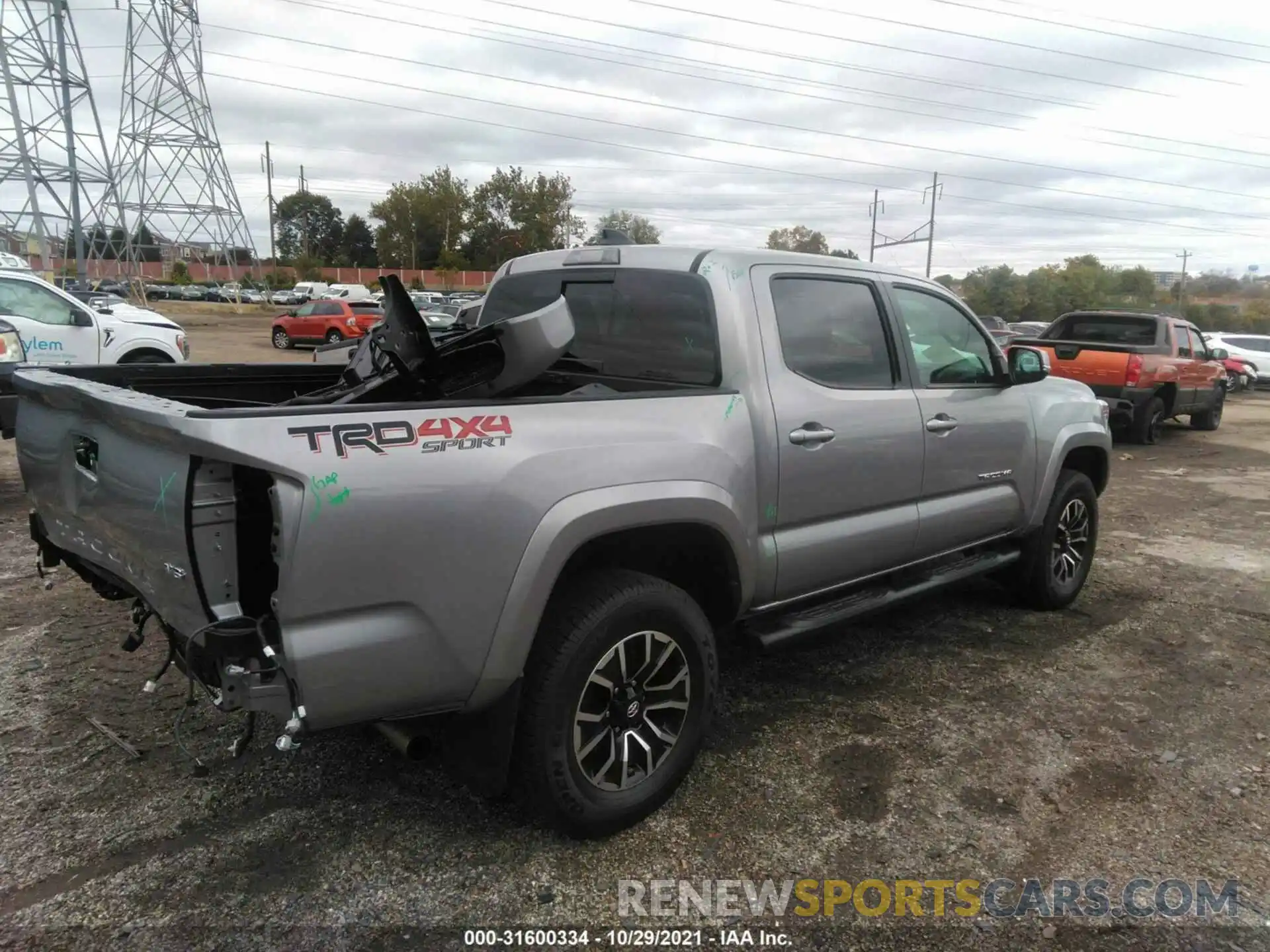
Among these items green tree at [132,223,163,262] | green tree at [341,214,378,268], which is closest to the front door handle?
green tree at [132,223,163,262]

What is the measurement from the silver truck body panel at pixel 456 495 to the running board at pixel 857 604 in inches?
4.1

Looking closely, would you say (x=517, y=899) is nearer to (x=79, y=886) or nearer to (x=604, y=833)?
(x=604, y=833)

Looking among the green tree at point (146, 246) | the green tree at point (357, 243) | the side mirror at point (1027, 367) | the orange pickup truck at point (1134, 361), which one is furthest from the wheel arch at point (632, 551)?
the green tree at point (357, 243)

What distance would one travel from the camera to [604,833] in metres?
2.86

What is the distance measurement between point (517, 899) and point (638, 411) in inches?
60.3

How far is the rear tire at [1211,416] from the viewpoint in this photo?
47.5 feet

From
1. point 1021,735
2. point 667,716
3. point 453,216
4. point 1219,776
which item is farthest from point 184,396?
point 453,216

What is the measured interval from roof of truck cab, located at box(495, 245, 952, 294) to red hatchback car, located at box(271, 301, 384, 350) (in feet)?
78.7

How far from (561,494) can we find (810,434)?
1.24 meters

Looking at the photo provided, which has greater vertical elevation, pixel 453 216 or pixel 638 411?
pixel 453 216

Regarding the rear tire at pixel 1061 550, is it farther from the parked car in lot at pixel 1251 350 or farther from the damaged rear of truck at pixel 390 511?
the parked car in lot at pixel 1251 350

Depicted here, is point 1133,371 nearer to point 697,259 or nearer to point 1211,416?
point 1211,416

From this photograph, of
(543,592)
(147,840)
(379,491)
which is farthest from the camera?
(147,840)

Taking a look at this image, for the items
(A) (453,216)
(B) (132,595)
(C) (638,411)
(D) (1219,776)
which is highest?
(A) (453,216)
